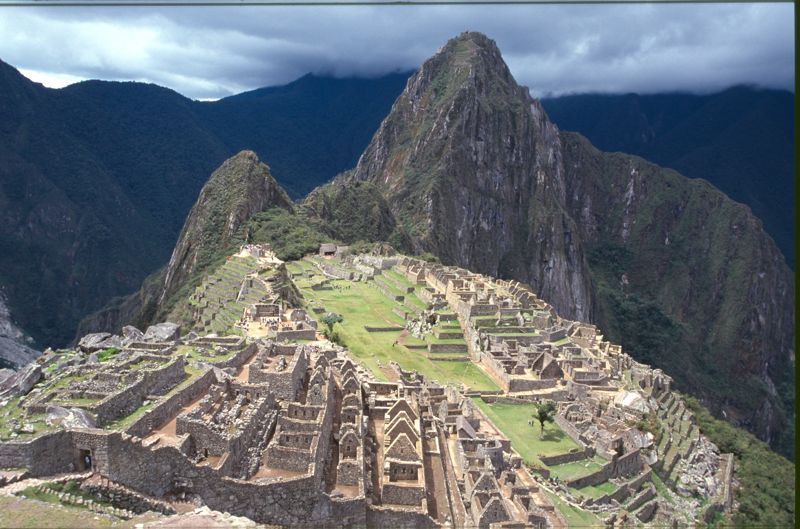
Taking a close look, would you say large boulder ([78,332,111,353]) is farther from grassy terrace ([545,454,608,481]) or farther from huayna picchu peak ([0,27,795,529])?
grassy terrace ([545,454,608,481])

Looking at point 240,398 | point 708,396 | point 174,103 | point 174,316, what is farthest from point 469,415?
point 174,103

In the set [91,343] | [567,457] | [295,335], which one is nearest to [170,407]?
[91,343]

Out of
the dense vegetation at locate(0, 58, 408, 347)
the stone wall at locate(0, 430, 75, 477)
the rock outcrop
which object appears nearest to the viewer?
the stone wall at locate(0, 430, 75, 477)

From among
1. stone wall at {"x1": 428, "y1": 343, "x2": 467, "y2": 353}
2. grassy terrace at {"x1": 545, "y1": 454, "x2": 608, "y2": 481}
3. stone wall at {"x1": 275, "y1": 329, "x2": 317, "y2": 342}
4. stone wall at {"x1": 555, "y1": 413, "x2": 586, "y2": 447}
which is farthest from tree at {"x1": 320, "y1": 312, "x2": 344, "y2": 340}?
grassy terrace at {"x1": 545, "y1": 454, "x2": 608, "y2": 481}

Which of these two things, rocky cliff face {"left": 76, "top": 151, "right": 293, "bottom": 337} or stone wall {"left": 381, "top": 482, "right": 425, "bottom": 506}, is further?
rocky cliff face {"left": 76, "top": 151, "right": 293, "bottom": 337}

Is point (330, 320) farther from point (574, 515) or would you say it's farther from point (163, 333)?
point (574, 515)

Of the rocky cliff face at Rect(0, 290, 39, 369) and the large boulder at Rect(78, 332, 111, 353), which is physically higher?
the large boulder at Rect(78, 332, 111, 353)
